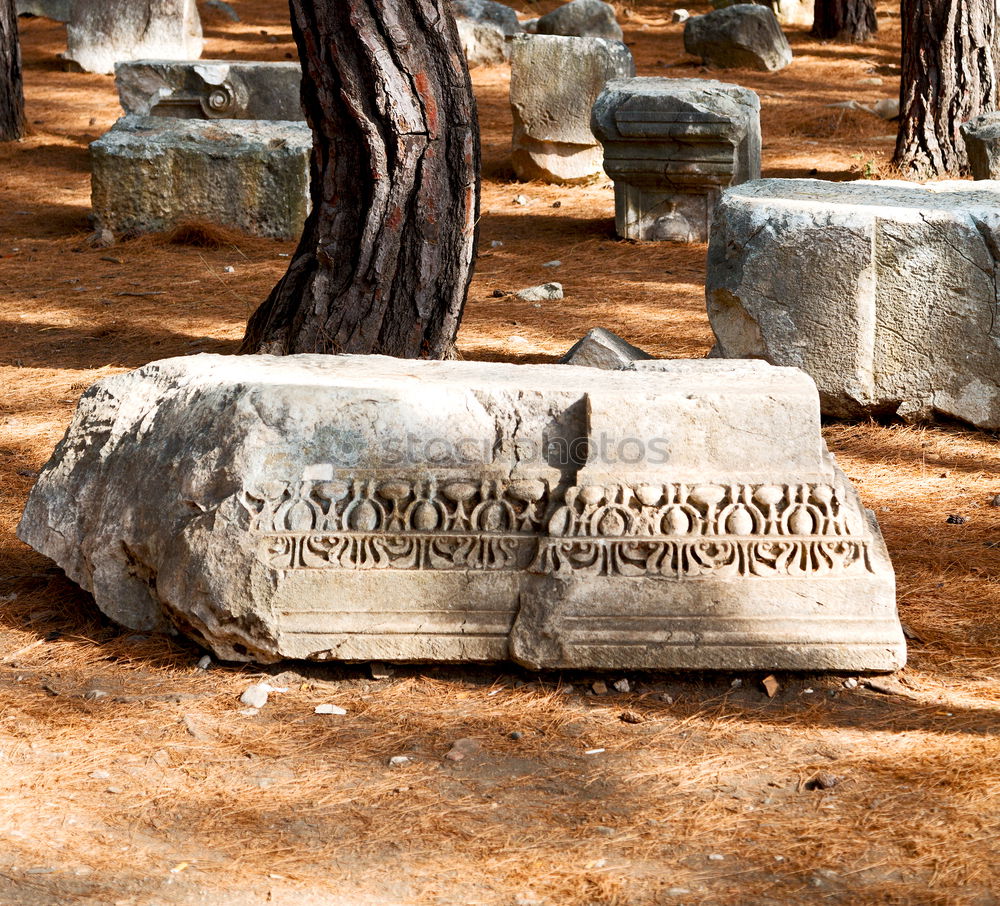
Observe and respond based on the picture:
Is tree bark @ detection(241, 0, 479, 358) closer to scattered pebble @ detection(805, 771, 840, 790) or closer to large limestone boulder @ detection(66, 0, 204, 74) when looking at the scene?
scattered pebble @ detection(805, 771, 840, 790)

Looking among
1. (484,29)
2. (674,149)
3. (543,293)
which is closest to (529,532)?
(543,293)

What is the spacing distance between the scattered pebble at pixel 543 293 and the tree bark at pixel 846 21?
8.76 metres

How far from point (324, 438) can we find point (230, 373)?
401mm

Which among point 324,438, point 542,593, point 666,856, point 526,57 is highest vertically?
point 526,57

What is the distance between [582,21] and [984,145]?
23.3 feet

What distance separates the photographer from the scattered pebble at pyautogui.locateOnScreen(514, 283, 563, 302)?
22.0 ft

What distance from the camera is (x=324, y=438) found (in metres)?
3.09

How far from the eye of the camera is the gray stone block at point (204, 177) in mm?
7820

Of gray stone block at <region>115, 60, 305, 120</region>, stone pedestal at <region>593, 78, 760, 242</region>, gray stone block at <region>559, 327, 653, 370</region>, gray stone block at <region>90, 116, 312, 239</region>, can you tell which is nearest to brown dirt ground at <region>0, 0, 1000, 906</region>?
gray stone block at <region>559, 327, 653, 370</region>

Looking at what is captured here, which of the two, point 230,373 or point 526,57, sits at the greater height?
point 526,57

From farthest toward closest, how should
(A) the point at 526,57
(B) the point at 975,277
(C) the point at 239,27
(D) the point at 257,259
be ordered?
(C) the point at 239,27 < (A) the point at 526,57 < (D) the point at 257,259 < (B) the point at 975,277

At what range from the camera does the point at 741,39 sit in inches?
508

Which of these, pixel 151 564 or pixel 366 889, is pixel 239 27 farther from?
pixel 366 889

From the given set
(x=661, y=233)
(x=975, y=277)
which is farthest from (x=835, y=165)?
(x=975, y=277)
